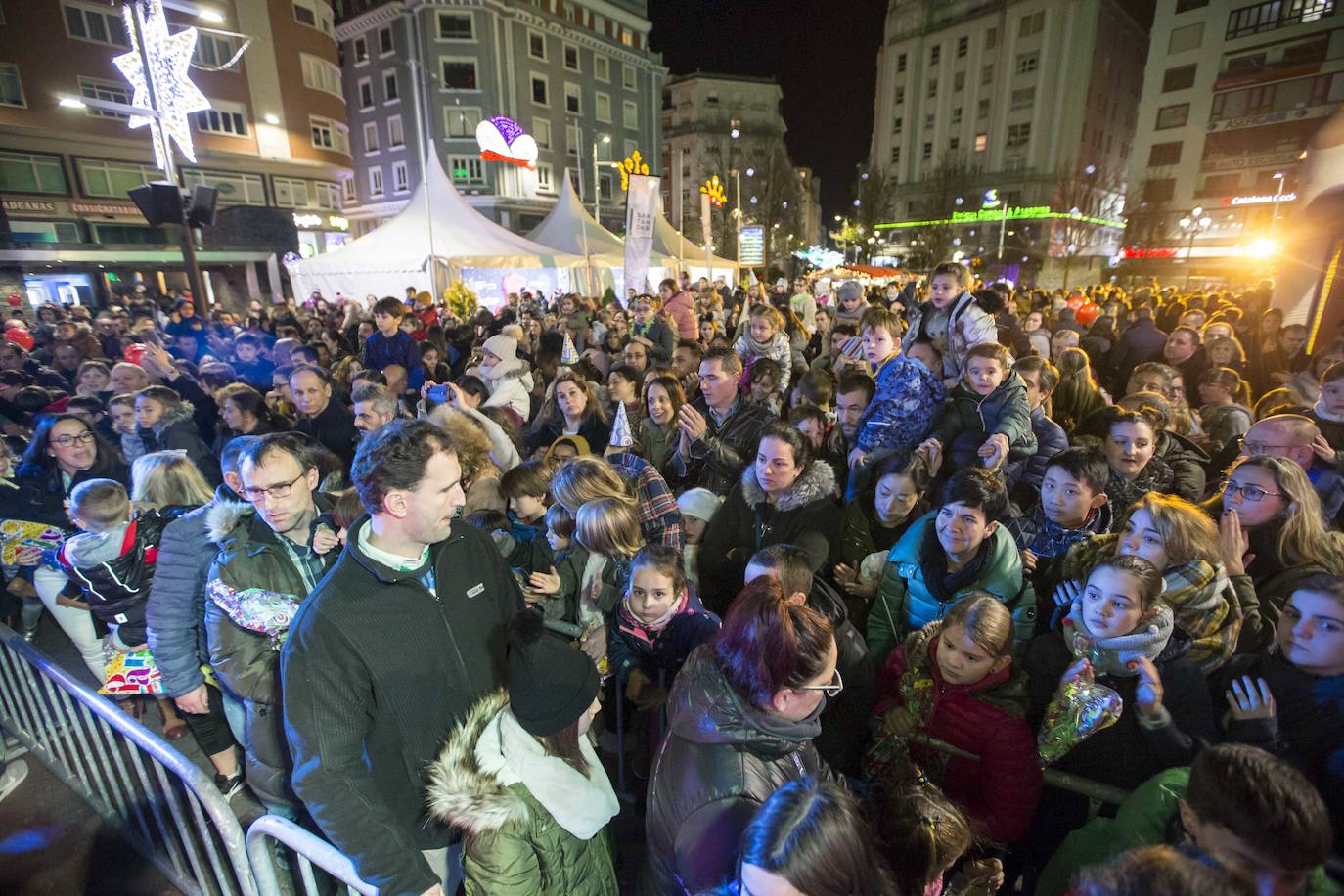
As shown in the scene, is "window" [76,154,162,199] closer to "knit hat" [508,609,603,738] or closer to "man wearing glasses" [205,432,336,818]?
"man wearing glasses" [205,432,336,818]

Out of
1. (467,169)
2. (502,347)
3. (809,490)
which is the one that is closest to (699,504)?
(809,490)

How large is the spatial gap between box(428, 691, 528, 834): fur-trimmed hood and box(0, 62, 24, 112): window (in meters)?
A: 35.4

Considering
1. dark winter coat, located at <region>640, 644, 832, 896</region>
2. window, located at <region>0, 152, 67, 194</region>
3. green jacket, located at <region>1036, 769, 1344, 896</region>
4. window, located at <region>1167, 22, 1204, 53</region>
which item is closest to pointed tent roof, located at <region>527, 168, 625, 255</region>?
window, located at <region>0, 152, 67, 194</region>

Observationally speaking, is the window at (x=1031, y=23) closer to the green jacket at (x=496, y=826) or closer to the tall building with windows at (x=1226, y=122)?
the tall building with windows at (x=1226, y=122)

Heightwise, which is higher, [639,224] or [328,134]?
[328,134]

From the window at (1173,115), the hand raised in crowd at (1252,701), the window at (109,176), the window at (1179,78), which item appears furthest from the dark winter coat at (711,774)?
the window at (1179,78)

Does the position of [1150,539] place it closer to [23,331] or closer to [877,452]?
[877,452]

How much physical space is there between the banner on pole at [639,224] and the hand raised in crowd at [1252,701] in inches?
467

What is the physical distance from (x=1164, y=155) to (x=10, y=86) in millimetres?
66057

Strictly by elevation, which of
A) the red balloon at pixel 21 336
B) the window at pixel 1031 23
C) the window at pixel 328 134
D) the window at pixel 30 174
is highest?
the window at pixel 1031 23

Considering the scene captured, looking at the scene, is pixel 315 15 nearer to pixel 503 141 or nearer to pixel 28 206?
pixel 503 141

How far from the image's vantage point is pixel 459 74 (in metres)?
41.0

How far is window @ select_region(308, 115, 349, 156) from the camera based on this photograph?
32.2 meters

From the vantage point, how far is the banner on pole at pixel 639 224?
12984 millimetres
